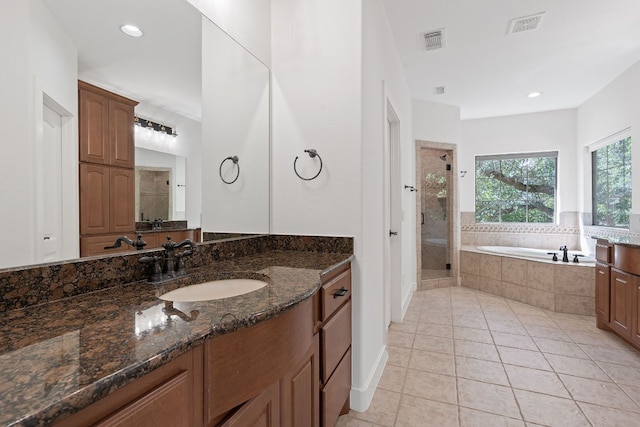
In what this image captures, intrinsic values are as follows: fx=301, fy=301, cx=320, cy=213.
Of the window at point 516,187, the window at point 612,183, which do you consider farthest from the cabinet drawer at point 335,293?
the window at point 516,187

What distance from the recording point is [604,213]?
399 cm

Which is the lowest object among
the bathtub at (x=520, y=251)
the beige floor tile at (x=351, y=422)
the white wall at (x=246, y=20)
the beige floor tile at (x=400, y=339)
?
the beige floor tile at (x=351, y=422)

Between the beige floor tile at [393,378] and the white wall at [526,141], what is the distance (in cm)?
345

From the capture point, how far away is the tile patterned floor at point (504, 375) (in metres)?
1.68

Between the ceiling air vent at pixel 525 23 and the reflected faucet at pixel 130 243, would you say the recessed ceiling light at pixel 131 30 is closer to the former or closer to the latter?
the reflected faucet at pixel 130 243

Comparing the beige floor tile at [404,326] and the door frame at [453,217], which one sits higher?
the door frame at [453,217]

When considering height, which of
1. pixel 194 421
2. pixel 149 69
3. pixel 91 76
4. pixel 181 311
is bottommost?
pixel 194 421

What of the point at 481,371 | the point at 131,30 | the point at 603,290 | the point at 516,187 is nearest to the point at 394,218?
the point at 481,371

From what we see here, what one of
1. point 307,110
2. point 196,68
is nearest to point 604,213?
point 307,110

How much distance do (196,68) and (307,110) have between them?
26.5 inches

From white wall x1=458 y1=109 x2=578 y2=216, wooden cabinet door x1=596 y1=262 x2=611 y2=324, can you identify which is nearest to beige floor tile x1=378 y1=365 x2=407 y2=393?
wooden cabinet door x1=596 y1=262 x2=611 y2=324

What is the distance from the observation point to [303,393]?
45.9 inches

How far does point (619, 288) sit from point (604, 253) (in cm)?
34

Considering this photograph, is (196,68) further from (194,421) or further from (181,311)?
(194,421)
